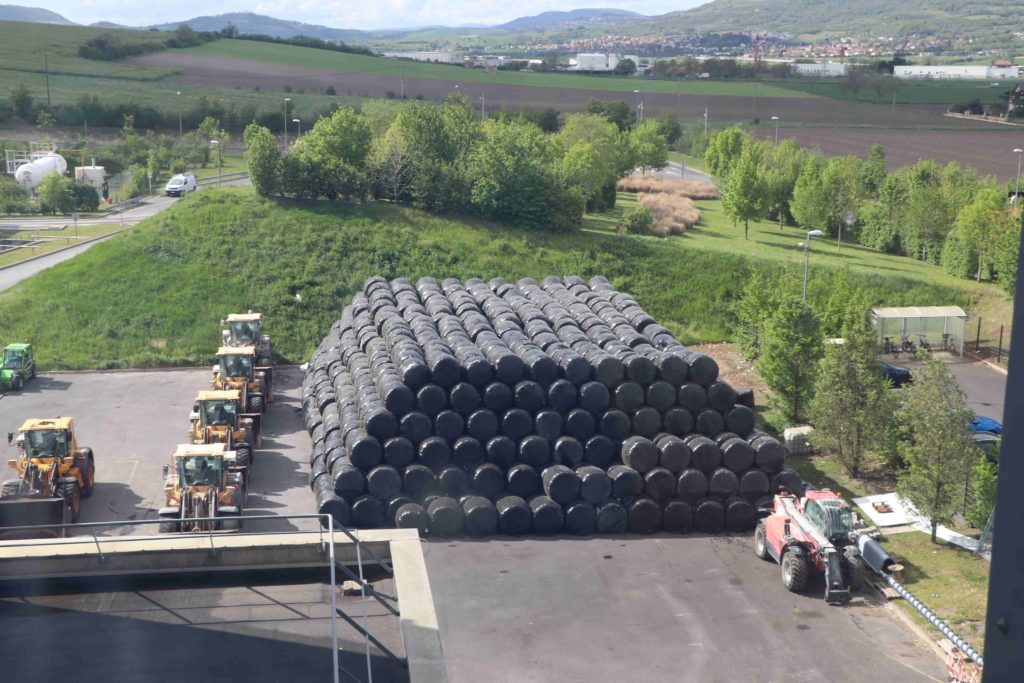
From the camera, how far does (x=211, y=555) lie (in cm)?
1188

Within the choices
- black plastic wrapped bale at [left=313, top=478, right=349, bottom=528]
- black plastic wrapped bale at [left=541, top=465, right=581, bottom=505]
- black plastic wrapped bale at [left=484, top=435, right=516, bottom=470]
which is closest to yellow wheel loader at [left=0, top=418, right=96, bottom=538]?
black plastic wrapped bale at [left=313, top=478, right=349, bottom=528]

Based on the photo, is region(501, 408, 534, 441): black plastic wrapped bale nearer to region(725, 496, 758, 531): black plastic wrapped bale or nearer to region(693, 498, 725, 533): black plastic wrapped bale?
region(693, 498, 725, 533): black plastic wrapped bale

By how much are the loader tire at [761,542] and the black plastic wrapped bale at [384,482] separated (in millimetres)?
7681

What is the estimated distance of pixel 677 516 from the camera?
22953 mm

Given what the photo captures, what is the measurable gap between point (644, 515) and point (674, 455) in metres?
1.47

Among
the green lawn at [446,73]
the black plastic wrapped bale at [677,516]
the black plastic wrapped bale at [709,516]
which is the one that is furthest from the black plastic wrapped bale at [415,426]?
the green lawn at [446,73]

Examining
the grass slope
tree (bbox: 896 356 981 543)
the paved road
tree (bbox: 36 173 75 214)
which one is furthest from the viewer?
tree (bbox: 36 173 75 214)

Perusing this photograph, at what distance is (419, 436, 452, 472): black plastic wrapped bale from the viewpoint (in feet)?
75.1

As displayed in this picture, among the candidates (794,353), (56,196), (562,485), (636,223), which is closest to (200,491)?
(562,485)

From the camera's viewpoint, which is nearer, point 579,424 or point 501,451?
point 501,451

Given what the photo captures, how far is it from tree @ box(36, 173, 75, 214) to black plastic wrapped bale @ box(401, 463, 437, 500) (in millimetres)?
45416

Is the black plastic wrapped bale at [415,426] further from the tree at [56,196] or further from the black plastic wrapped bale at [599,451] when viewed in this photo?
the tree at [56,196]

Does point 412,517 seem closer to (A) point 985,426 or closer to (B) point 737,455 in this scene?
(B) point 737,455

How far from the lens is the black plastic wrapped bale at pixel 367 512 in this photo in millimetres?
22516
